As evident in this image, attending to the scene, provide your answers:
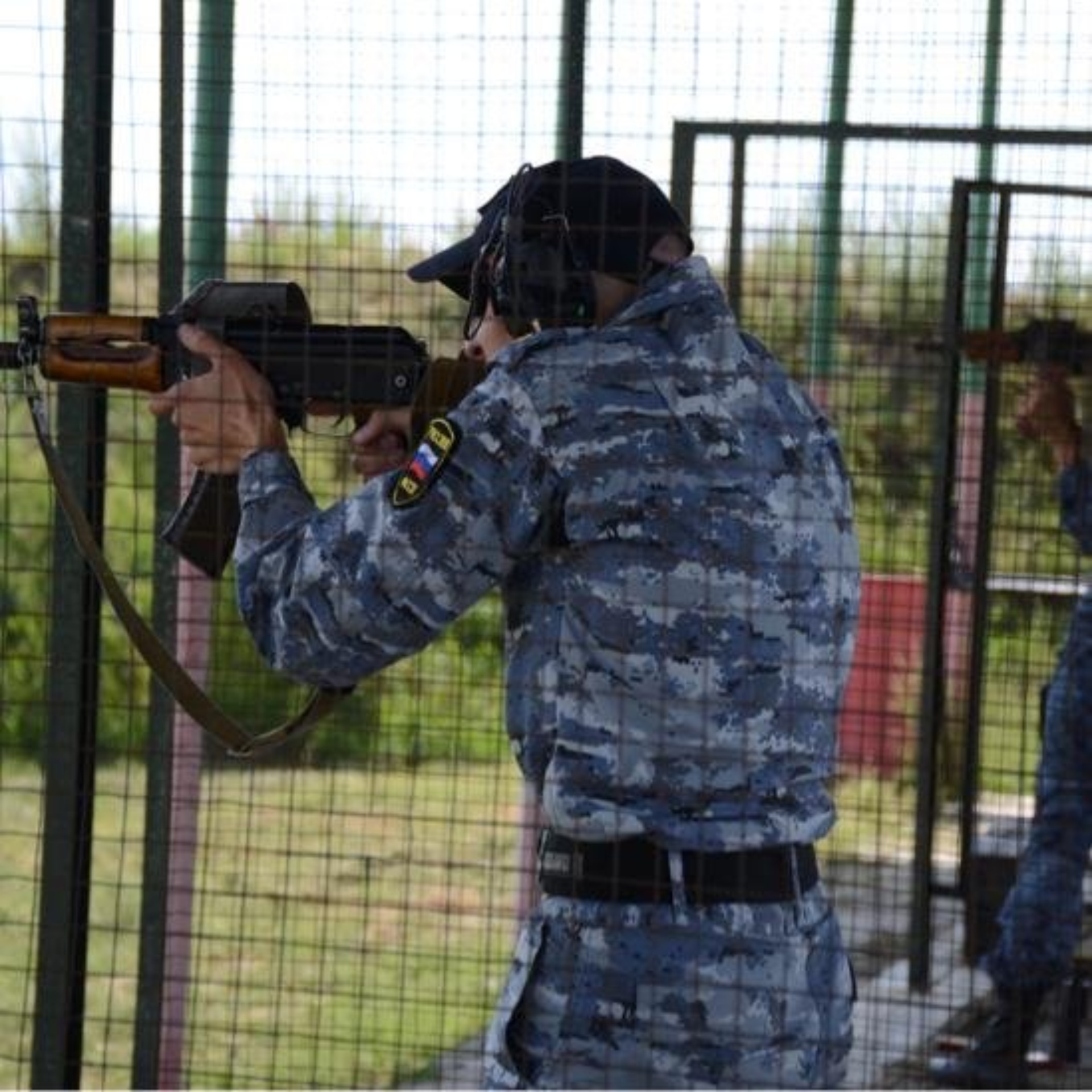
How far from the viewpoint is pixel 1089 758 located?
5289mm

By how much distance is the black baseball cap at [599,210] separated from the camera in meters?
→ 3.18

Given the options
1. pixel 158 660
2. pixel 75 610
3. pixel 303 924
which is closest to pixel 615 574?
pixel 158 660

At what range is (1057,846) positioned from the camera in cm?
525

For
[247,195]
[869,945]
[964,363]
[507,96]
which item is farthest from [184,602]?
[869,945]

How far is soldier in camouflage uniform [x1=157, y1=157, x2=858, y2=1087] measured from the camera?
3018 millimetres

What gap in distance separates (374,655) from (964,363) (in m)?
2.79

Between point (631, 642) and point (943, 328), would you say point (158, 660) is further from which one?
point (943, 328)

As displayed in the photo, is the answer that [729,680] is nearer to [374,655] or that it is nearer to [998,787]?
[374,655]

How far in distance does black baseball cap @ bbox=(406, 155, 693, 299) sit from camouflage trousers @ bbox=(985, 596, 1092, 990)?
228 cm

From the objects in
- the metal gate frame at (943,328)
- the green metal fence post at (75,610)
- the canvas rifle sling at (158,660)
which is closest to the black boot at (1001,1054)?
the metal gate frame at (943,328)

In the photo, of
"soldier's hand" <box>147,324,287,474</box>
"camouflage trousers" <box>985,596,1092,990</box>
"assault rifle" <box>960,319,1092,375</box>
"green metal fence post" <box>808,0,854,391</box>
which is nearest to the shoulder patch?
"soldier's hand" <box>147,324,287,474</box>

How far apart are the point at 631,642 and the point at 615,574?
0.09 meters

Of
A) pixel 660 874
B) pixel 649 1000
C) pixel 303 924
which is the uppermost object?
pixel 660 874

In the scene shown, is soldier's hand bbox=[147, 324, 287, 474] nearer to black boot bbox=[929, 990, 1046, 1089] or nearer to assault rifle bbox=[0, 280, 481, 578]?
assault rifle bbox=[0, 280, 481, 578]
